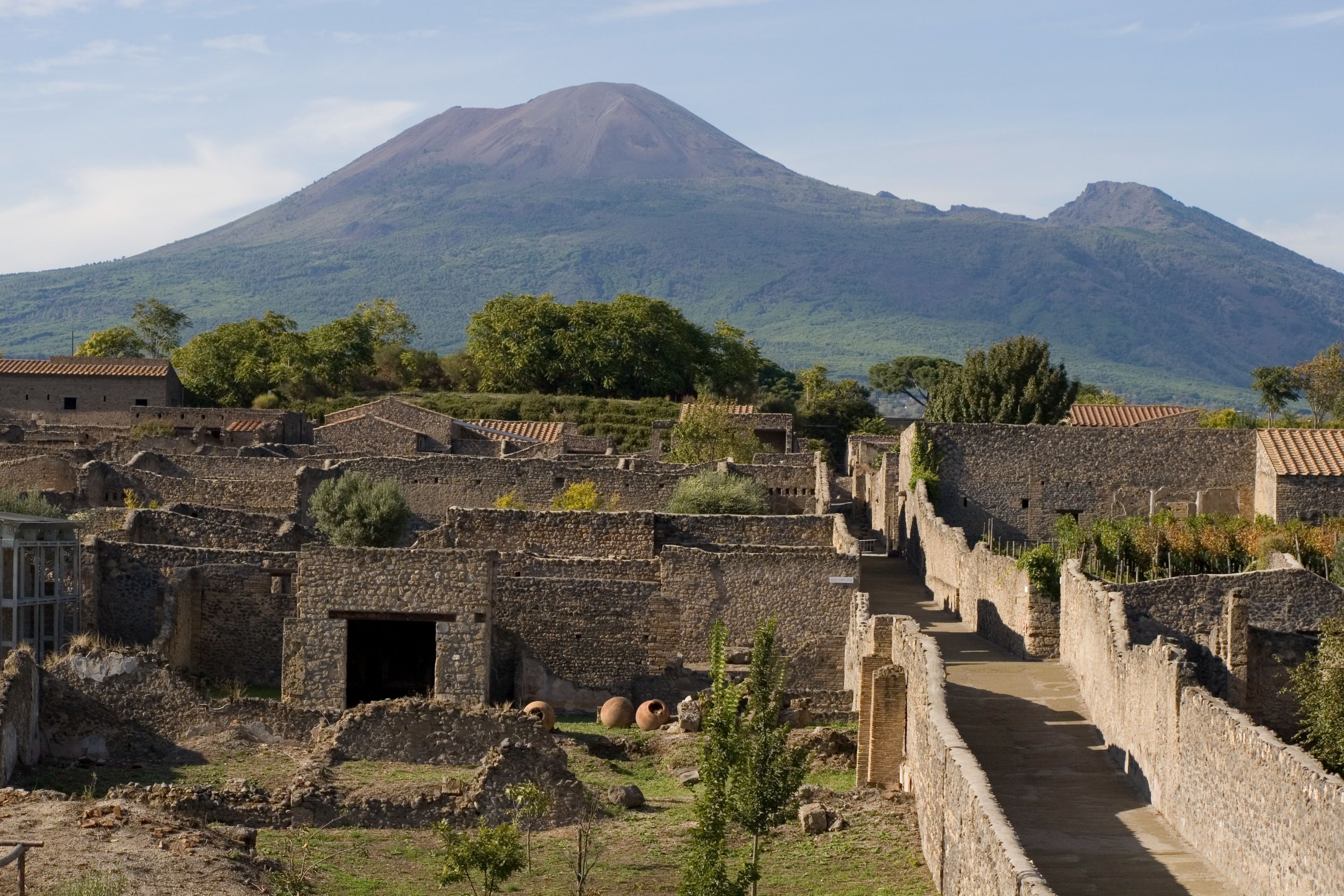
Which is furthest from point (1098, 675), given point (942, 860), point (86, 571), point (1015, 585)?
point (86, 571)

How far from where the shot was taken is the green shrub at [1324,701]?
19516 millimetres

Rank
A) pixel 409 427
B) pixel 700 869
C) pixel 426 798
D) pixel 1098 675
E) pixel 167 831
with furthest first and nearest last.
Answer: pixel 409 427
pixel 1098 675
pixel 426 798
pixel 167 831
pixel 700 869

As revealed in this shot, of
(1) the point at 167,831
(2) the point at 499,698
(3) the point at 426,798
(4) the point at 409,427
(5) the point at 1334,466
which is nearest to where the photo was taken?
(1) the point at 167,831

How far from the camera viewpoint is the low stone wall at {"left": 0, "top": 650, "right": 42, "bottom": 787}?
19.1m

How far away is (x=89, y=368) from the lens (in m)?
70.6

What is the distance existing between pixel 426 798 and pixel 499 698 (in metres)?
6.75

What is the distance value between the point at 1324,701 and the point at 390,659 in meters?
12.2

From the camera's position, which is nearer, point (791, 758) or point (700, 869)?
point (700, 869)

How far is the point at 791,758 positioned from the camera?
56.5ft

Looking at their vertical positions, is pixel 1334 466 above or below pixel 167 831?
above

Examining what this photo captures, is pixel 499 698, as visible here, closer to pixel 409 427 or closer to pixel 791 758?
pixel 791 758

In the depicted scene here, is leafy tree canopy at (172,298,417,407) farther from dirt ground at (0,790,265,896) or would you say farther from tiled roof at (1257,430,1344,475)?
dirt ground at (0,790,265,896)

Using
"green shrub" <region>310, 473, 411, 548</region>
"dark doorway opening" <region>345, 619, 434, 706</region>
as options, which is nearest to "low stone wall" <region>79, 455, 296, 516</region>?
"green shrub" <region>310, 473, 411, 548</region>

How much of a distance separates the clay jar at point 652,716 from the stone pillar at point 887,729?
4.71m
